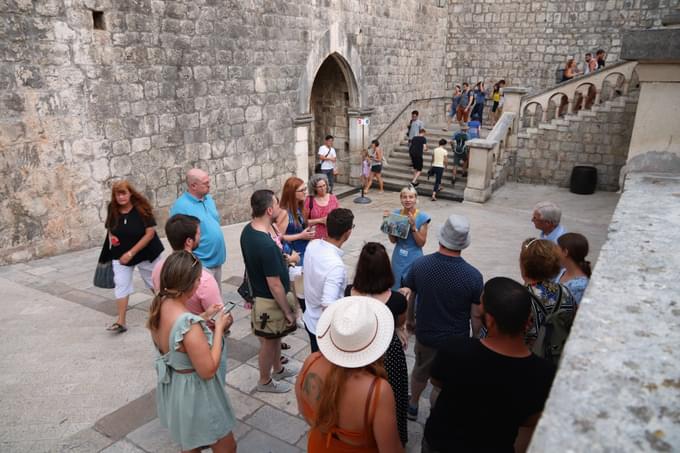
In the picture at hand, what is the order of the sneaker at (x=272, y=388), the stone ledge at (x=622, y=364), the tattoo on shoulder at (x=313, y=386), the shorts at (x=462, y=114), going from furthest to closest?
the shorts at (x=462, y=114) < the sneaker at (x=272, y=388) < the tattoo on shoulder at (x=313, y=386) < the stone ledge at (x=622, y=364)

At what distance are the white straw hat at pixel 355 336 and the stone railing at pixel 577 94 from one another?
11.9 m

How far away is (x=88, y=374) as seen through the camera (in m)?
3.68

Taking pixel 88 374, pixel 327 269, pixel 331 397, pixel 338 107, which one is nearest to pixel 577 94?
pixel 338 107

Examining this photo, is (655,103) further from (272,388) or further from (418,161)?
(418,161)

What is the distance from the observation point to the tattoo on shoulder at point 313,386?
194 centimetres

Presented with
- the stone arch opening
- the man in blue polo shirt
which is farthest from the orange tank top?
the stone arch opening

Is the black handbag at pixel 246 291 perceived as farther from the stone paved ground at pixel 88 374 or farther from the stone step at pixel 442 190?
the stone step at pixel 442 190

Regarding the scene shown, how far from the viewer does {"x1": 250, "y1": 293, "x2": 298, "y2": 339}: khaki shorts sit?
10.9 ft

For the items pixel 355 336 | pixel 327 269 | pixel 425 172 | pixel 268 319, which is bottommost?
pixel 425 172

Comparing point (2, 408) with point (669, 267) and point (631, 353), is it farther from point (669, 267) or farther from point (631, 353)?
point (669, 267)

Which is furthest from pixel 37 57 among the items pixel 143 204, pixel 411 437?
pixel 411 437

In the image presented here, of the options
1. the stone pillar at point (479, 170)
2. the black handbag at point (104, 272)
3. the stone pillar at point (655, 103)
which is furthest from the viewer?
the stone pillar at point (479, 170)

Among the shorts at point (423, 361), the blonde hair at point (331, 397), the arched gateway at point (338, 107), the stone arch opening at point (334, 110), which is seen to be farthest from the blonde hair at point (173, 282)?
the stone arch opening at point (334, 110)

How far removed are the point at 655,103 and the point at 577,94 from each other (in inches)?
351
